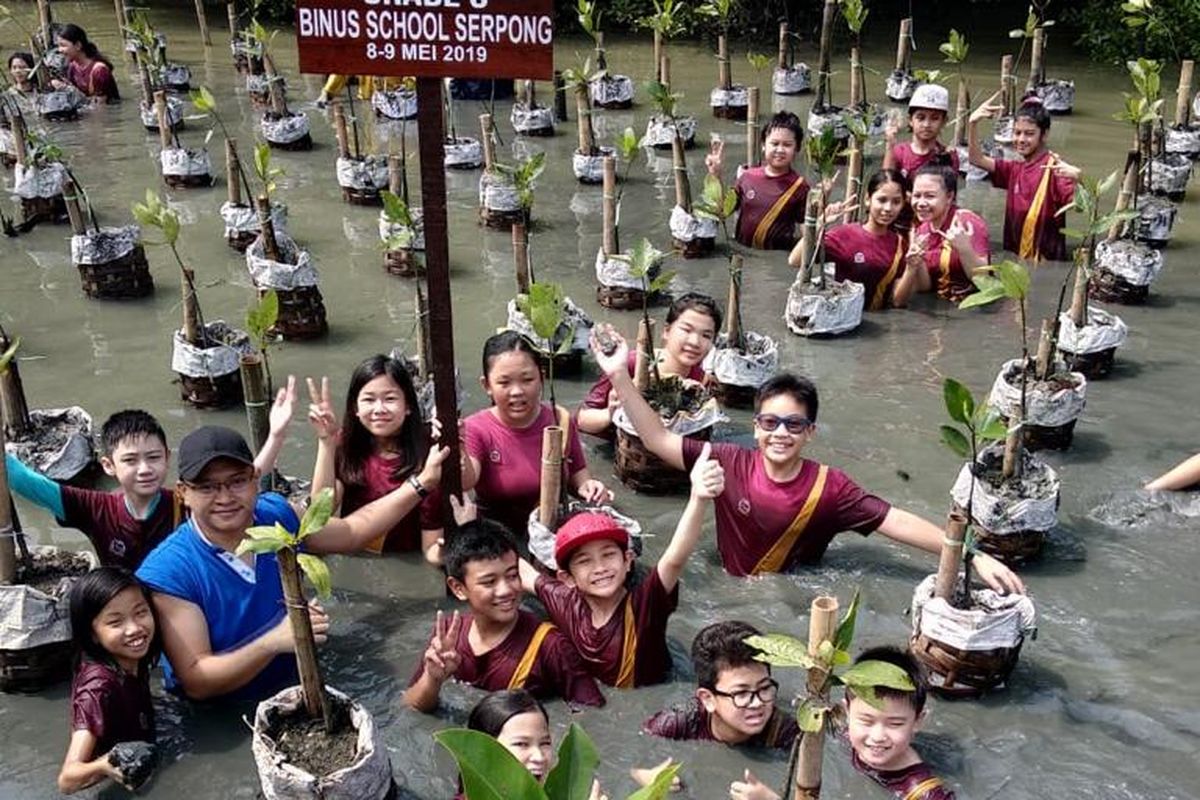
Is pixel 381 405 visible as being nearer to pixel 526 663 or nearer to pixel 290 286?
pixel 526 663

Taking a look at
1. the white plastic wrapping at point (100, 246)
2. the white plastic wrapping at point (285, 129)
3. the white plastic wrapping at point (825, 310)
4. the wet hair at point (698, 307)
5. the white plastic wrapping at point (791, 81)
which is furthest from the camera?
the white plastic wrapping at point (791, 81)

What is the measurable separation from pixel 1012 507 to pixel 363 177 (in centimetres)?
647

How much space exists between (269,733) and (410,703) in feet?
2.40

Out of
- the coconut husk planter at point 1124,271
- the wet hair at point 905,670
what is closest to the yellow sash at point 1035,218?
the coconut husk planter at point 1124,271

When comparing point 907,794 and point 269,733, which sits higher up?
point 269,733

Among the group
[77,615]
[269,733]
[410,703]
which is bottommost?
[410,703]

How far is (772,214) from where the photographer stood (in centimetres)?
851

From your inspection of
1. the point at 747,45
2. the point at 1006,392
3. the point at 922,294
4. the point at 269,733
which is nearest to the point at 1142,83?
the point at 922,294

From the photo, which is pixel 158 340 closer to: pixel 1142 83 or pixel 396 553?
pixel 396 553

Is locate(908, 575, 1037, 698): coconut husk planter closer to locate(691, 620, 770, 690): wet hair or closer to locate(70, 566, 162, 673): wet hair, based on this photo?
locate(691, 620, 770, 690): wet hair

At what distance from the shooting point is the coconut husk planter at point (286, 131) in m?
11.2

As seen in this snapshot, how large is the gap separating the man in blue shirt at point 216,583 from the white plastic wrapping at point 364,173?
6.00 metres

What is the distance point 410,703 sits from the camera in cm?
422

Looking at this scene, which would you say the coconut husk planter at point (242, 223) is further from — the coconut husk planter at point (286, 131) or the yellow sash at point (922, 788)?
the yellow sash at point (922, 788)
